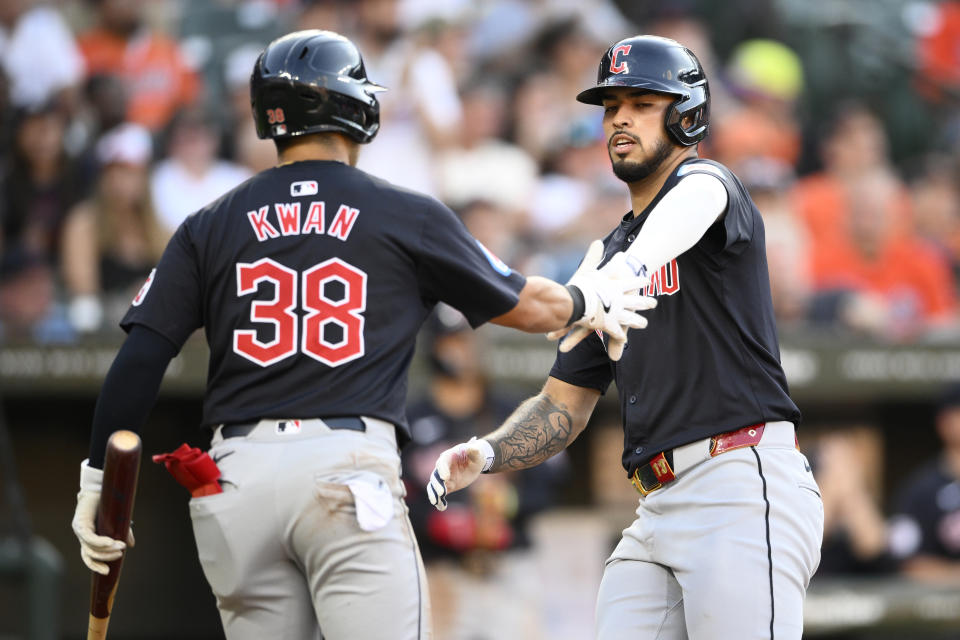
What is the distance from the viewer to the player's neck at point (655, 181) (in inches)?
146

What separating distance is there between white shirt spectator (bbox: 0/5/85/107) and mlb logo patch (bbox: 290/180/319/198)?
4599 mm

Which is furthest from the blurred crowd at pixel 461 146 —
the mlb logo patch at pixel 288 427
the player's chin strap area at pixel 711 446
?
the player's chin strap area at pixel 711 446

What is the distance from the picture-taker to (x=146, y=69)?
7.77m

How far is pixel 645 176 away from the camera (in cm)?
368

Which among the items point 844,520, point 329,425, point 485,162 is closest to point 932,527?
point 844,520

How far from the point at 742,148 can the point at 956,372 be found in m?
2.06

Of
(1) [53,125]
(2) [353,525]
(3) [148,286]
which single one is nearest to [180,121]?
(1) [53,125]

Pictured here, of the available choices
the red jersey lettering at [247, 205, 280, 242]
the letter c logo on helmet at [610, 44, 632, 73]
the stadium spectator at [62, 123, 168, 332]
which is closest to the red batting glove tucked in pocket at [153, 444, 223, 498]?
the red jersey lettering at [247, 205, 280, 242]

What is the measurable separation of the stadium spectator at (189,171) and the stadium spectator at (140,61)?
0.20 m

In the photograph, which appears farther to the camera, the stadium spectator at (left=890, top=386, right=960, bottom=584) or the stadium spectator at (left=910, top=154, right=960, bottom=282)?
the stadium spectator at (left=910, top=154, right=960, bottom=282)

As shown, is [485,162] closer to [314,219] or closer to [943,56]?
[314,219]

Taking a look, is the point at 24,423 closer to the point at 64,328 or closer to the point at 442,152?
the point at 64,328

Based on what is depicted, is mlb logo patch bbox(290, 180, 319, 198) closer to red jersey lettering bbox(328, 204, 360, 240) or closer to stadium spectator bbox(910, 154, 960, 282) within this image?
red jersey lettering bbox(328, 204, 360, 240)

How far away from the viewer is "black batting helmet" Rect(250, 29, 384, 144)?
Answer: 349cm
